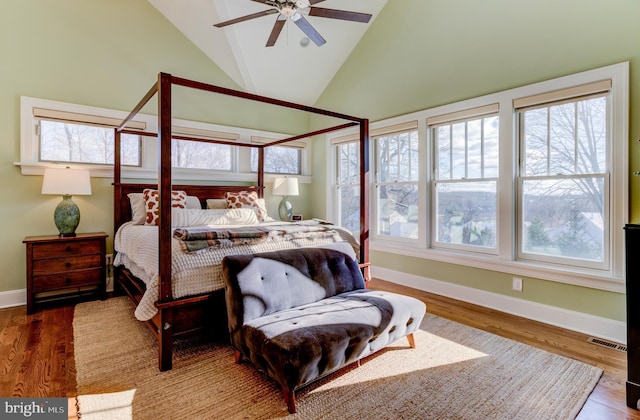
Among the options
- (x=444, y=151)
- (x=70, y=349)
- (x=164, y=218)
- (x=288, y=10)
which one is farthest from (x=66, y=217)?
(x=444, y=151)

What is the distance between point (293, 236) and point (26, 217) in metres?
2.82

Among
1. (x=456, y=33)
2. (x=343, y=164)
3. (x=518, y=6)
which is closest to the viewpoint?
(x=518, y=6)

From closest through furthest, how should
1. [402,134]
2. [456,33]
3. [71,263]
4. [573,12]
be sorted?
1. [573,12]
2. [71,263]
3. [456,33]
4. [402,134]

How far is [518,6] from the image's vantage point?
2.96m

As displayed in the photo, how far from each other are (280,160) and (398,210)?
6.95 feet

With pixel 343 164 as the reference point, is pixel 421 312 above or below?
below

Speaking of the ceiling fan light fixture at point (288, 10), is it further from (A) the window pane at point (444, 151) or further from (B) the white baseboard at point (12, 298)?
(B) the white baseboard at point (12, 298)

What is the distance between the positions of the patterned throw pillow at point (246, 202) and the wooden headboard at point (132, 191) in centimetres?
16

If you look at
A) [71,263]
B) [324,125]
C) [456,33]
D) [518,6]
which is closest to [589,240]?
[518,6]

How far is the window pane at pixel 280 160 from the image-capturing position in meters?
4.93

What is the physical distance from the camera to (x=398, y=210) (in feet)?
14.0

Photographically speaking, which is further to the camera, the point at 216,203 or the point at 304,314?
the point at 216,203

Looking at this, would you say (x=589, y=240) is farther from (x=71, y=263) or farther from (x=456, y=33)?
(x=71, y=263)

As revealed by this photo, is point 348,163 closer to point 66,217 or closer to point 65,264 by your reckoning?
point 66,217
